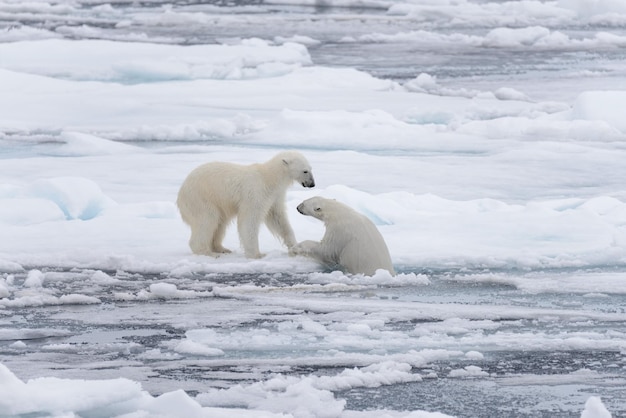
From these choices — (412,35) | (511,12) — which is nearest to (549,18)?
(511,12)

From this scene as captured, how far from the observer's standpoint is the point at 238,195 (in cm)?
672

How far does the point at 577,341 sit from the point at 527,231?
249 centimetres

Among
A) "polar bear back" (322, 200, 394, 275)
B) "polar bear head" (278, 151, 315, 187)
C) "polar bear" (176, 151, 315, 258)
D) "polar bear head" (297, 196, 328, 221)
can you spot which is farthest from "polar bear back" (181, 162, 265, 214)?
"polar bear back" (322, 200, 394, 275)

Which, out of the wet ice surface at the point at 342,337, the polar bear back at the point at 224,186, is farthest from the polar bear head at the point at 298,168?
the wet ice surface at the point at 342,337

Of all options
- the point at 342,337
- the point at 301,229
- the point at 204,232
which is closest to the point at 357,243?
the point at 204,232

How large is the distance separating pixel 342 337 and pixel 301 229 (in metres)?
2.52

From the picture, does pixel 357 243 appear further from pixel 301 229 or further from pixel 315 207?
pixel 301 229

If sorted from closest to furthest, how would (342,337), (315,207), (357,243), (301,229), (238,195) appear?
(342,337)
(357,243)
(315,207)
(238,195)
(301,229)

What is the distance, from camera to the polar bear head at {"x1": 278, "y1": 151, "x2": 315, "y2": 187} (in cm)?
675

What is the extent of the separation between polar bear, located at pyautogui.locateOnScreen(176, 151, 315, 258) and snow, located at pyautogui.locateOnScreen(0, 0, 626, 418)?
176 mm

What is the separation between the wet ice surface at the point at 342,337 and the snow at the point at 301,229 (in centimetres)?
2

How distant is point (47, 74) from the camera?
16656mm

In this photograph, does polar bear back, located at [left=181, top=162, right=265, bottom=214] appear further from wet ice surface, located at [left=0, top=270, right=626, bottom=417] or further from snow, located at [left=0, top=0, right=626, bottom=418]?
wet ice surface, located at [left=0, top=270, right=626, bottom=417]

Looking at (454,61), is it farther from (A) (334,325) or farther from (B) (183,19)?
(A) (334,325)
